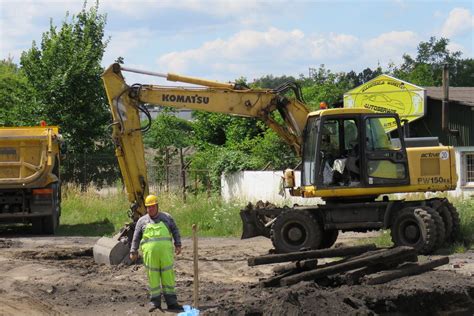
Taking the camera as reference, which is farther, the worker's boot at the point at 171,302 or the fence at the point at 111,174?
the fence at the point at 111,174

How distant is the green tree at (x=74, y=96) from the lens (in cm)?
3147

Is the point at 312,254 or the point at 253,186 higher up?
the point at 253,186

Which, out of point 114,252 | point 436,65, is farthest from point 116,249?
point 436,65

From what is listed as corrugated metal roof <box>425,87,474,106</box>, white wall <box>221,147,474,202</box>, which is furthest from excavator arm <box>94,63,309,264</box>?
corrugated metal roof <box>425,87,474,106</box>

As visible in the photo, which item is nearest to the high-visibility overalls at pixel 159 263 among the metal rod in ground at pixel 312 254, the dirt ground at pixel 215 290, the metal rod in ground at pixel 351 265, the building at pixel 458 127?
the dirt ground at pixel 215 290

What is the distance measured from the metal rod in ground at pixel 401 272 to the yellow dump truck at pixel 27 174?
12.8 meters

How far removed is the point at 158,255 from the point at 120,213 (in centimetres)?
1552

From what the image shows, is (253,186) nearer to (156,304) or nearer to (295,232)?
(295,232)

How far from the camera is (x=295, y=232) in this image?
1673cm

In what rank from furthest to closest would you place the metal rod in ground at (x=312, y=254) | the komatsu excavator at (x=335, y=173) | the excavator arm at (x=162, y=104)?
the excavator arm at (x=162, y=104), the komatsu excavator at (x=335, y=173), the metal rod in ground at (x=312, y=254)

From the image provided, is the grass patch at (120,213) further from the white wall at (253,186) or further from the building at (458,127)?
the building at (458,127)

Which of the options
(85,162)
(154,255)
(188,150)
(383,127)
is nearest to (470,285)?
(154,255)

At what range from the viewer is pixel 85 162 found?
31.5 metres

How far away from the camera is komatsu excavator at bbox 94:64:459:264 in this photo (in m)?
16.4
